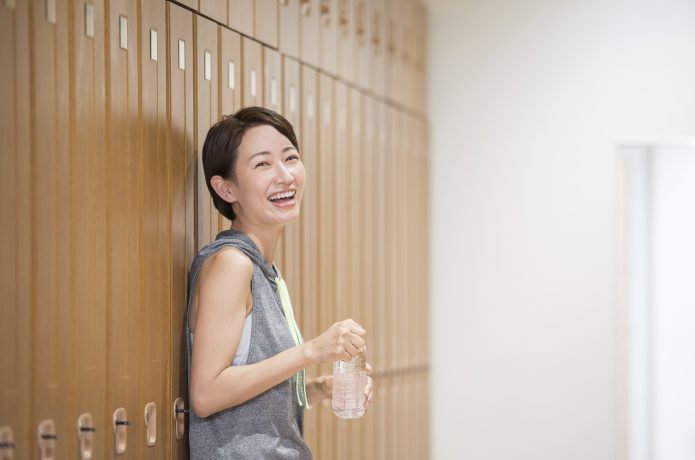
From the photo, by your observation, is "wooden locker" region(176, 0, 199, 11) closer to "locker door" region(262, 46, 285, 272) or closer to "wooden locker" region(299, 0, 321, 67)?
"locker door" region(262, 46, 285, 272)

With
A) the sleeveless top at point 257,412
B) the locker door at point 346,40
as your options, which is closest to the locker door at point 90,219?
the sleeveless top at point 257,412

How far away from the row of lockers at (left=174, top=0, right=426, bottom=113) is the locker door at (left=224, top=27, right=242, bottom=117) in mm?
38

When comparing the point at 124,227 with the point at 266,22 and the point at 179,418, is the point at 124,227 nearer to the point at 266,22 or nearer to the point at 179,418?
the point at 179,418

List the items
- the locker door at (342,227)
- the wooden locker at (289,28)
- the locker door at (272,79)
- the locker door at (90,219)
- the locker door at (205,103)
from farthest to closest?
1. the locker door at (342,227)
2. the wooden locker at (289,28)
3. the locker door at (272,79)
4. the locker door at (205,103)
5. the locker door at (90,219)

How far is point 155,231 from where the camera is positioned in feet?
7.48

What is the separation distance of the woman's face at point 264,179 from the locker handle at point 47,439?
28.1 inches

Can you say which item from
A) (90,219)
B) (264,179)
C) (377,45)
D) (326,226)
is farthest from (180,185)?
(377,45)

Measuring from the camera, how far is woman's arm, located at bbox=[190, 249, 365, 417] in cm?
211

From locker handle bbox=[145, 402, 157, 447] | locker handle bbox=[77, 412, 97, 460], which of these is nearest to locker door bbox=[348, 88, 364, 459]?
locker handle bbox=[145, 402, 157, 447]

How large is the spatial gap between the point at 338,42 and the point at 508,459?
2222 mm

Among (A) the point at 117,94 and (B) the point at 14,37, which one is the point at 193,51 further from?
(B) the point at 14,37

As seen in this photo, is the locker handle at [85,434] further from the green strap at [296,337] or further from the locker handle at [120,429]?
the green strap at [296,337]

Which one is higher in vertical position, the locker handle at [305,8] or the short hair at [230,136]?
the locker handle at [305,8]

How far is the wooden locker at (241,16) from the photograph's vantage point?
8.89 feet
